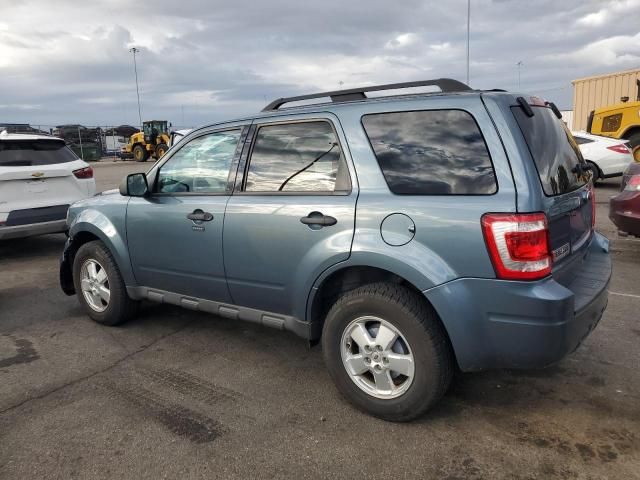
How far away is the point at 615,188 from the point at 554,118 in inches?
460

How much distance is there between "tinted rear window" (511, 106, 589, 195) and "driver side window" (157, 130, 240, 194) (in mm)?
1935

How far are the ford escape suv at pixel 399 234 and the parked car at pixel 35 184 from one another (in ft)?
13.0

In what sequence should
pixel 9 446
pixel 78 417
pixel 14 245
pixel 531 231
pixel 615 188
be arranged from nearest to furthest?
1. pixel 531 231
2. pixel 9 446
3. pixel 78 417
4. pixel 14 245
5. pixel 615 188

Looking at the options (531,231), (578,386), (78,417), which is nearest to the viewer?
(531,231)

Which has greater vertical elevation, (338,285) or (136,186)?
(136,186)

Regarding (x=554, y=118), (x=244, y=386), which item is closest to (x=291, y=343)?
(x=244, y=386)

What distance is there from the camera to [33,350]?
4.28 metres

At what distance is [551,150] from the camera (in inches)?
119

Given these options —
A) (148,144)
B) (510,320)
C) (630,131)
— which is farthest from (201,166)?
(148,144)

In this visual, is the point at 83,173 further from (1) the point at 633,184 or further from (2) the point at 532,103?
(1) the point at 633,184

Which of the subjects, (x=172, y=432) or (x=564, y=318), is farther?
(x=172, y=432)

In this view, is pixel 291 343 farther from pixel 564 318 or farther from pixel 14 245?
pixel 14 245

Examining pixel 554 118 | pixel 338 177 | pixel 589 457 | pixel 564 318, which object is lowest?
pixel 589 457

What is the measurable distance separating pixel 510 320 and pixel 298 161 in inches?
63.2
